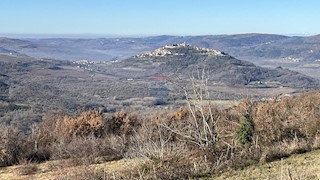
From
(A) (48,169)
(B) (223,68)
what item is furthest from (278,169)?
(B) (223,68)

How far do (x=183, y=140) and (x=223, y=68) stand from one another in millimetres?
123348

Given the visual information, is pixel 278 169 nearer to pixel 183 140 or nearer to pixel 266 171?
pixel 266 171

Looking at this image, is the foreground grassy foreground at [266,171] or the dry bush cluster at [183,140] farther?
the dry bush cluster at [183,140]

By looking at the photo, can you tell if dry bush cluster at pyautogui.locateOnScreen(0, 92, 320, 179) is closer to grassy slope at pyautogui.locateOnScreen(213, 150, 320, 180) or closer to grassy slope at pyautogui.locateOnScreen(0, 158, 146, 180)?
grassy slope at pyautogui.locateOnScreen(213, 150, 320, 180)

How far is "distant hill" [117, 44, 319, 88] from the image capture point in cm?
12393

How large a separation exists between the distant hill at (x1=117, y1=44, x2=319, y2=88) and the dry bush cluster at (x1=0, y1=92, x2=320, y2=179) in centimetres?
8944

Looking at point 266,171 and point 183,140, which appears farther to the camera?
point 183,140

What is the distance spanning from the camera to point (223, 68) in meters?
138

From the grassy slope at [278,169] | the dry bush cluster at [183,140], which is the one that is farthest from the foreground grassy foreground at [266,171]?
the dry bush cluster at [183,140]

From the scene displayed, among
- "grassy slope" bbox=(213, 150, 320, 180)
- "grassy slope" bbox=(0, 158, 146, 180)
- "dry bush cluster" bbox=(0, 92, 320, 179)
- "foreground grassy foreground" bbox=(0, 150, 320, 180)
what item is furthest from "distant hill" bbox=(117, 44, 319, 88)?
"grassy slope" bbox=(213, 150, 320, 180)

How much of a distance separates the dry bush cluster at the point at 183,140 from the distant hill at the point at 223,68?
8944cm

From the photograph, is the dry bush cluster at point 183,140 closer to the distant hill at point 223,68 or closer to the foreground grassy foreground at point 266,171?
the foreground grassy foreground at point 266,171

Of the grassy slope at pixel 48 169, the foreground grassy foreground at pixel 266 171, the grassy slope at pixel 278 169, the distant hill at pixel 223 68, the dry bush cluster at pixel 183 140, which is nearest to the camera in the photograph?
the foreground grassy foreground at pixel 266 171

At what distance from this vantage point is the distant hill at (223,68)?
12393 centimetres
